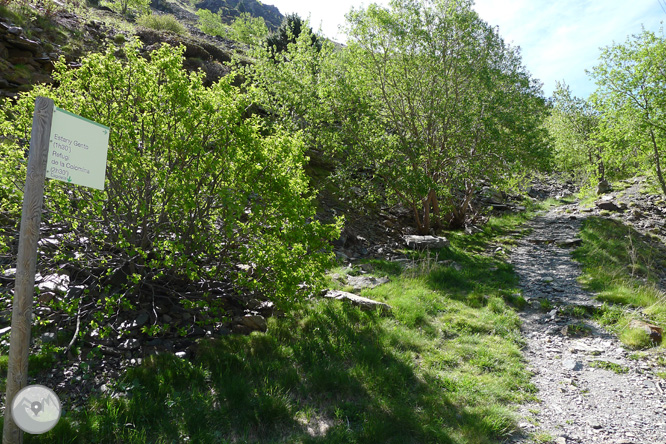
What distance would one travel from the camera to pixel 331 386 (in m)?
5.37

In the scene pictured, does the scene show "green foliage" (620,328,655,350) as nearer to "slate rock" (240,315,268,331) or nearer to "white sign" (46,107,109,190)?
"slate rock" (240,315,268,331)

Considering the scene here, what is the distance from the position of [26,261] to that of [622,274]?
1293 cm

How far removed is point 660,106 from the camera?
14.2 meters

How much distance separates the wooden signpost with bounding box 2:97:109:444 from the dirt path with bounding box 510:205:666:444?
538cm

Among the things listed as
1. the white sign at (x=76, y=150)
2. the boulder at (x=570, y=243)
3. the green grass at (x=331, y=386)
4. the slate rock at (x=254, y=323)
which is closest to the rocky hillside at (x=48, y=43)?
the white sign at (x=76, y=150)

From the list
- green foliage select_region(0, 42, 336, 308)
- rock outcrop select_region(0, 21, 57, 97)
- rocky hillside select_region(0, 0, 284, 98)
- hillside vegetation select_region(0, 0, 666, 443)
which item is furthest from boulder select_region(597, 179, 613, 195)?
rock outcrop select_region(0, 21, 57, 97)

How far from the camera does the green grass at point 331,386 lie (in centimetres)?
430

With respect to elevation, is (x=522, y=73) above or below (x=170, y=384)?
above

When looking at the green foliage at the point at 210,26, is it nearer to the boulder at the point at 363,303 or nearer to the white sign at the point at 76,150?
the boulder at the point at 363,303

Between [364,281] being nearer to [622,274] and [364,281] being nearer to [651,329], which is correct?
[651,329]

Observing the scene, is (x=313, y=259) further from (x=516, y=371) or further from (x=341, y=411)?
(x=516, y=371)

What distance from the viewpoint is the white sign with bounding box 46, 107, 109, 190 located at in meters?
3.20

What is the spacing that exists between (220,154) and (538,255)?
1255 centimetres

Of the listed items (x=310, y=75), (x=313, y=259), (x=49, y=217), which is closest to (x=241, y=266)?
(x=313, y=259)
